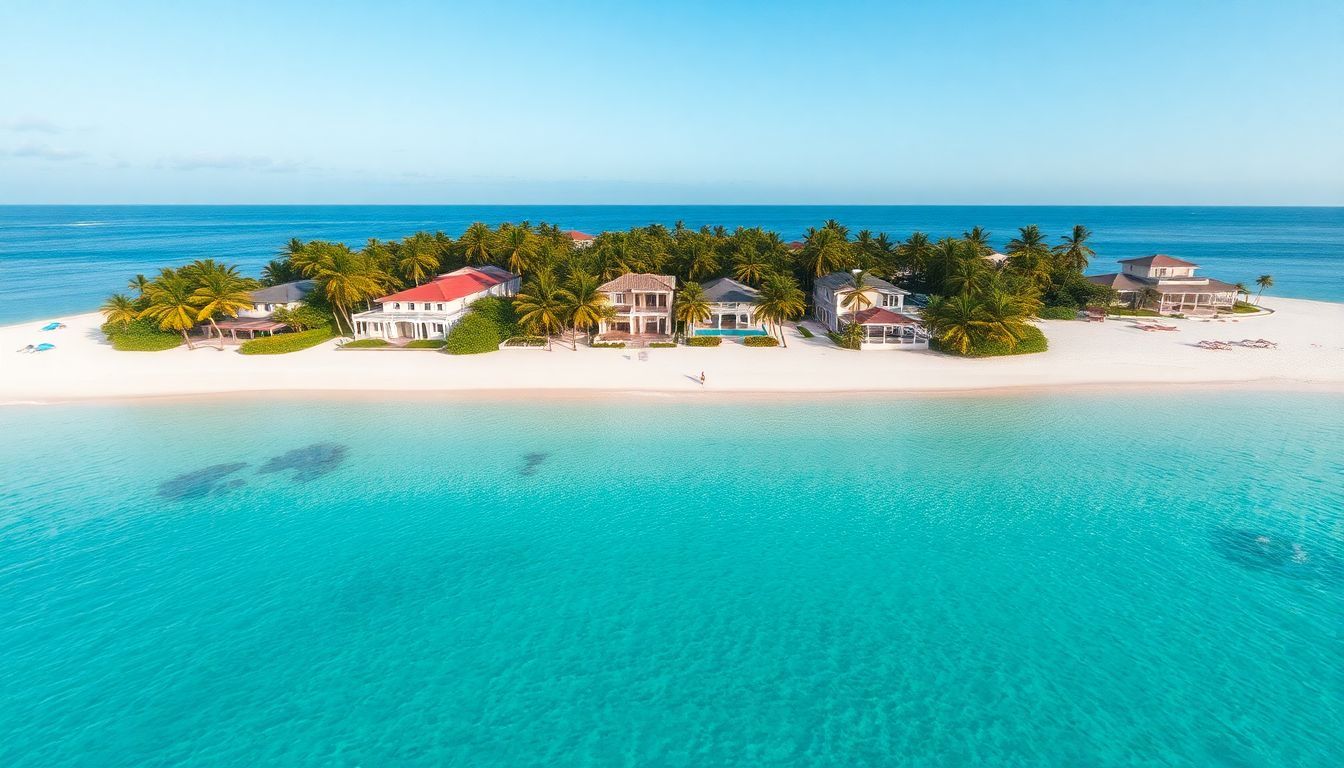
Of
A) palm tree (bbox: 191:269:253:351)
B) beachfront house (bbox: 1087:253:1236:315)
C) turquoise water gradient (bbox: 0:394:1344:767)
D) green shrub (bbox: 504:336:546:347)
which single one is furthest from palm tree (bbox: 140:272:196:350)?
beachfront house (bbox: 1087:253:1236:315)

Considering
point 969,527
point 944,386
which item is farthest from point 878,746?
point 944,386

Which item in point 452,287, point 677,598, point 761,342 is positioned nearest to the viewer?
point 677,598

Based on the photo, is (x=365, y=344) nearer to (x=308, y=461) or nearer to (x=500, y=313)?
(x=500, y=313)

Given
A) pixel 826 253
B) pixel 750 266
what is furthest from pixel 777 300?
pixel 826 253

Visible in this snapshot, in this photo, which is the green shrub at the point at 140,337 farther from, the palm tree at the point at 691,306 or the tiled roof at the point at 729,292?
the tiled roof at the point at 729,292

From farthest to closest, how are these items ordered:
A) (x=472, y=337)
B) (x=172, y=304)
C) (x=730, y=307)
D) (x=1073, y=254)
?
(x=1073, y=254) < (x=730, y=307) < (x=472, y=337) < (x=172, y=304)

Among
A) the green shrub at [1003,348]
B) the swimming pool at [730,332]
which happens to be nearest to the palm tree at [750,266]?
the swimming pool at [730,332]

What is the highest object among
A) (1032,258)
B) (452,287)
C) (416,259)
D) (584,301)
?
(1032,258)
